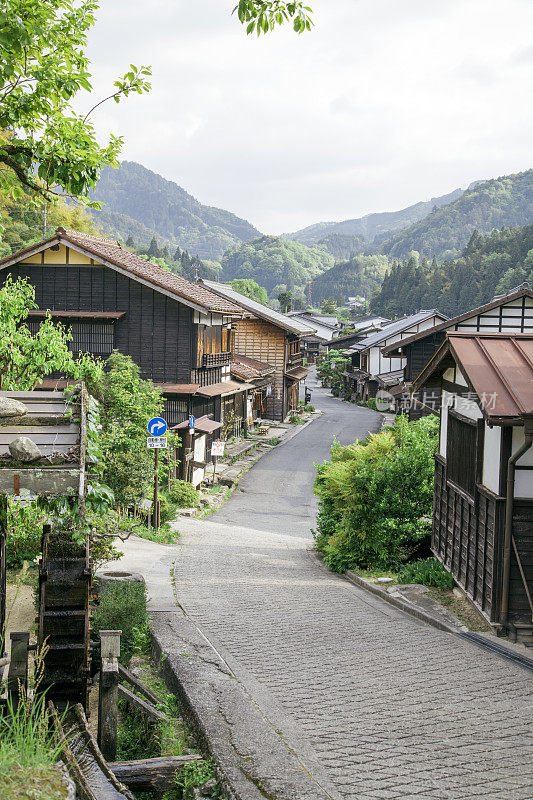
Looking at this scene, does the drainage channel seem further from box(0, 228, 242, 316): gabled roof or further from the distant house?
the distant house

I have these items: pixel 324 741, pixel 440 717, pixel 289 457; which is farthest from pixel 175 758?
pixel 289 457

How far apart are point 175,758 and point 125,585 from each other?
2923 millimetres

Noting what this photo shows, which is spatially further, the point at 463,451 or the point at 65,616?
the point at 463,451

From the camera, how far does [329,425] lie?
155ft

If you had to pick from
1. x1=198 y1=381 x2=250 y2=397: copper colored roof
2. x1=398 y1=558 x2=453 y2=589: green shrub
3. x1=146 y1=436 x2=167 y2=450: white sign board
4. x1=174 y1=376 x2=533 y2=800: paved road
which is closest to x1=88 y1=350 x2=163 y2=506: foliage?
x1=146 y1=436 x2=167 y2=450: white sign board

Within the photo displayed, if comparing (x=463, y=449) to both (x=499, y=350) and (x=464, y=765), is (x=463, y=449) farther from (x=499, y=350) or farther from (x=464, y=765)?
(x=464, y=765)

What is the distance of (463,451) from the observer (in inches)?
453

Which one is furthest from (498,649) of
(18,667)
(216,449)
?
(216,449)

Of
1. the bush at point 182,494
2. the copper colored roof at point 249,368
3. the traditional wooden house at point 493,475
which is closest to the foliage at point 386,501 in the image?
the traditional wooden house at point 493,475

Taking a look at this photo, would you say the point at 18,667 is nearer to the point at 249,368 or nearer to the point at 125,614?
the point at 125,614

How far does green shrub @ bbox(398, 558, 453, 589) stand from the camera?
1211 centimetres

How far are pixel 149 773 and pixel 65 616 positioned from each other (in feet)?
6.69

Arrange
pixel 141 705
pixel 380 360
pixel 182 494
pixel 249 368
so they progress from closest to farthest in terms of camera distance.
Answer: pixel 141 705 → pixel 182 494 → pixel 249 368 → pixel 380 360

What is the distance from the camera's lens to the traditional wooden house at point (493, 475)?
908 cm
